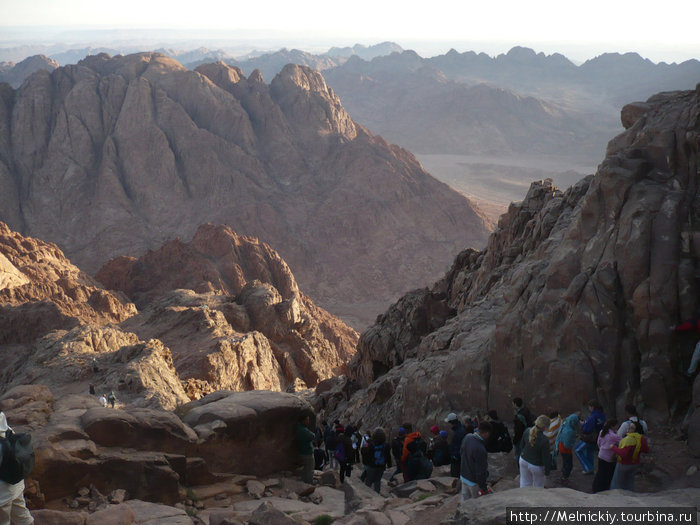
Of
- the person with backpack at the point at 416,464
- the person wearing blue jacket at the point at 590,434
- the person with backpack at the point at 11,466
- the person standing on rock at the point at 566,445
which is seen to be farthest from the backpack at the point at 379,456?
the person with backpack at the point at 11,466

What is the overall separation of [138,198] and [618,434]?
6751 centimetres

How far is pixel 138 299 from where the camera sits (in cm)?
4481

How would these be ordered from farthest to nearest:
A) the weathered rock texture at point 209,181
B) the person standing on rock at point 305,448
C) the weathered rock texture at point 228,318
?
1. the weathered rock texture at point 209,181
2. the weathered rock texture at point 228,318
3. the person standing on rock at point 305,448

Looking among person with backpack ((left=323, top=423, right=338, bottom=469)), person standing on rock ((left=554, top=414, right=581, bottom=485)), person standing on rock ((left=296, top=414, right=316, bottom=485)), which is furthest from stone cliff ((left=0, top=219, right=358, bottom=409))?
person standing on rock ((left=554, top=414, right=581, bottom=485))

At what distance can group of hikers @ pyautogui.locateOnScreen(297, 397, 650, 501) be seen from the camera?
980 centimetres

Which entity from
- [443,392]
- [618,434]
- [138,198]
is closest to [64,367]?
[443,392]

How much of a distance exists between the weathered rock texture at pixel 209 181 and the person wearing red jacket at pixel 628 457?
53.3 m

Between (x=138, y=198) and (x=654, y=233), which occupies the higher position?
(x=654, y=233)

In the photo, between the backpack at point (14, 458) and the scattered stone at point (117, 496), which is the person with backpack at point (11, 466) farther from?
the scattered stone at point (117, 496)

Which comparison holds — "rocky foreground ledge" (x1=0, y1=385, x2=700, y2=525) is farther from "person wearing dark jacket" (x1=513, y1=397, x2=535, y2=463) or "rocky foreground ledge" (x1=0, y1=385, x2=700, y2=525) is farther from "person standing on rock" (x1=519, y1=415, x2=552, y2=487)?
"person standing on rock" (x1=519, y1=415, x2=552, y2=487)

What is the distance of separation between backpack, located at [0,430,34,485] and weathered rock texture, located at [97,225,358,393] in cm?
1530

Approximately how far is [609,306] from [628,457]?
449 cm

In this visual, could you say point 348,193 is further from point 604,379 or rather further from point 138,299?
point 604,379

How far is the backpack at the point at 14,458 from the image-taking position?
780 cm
